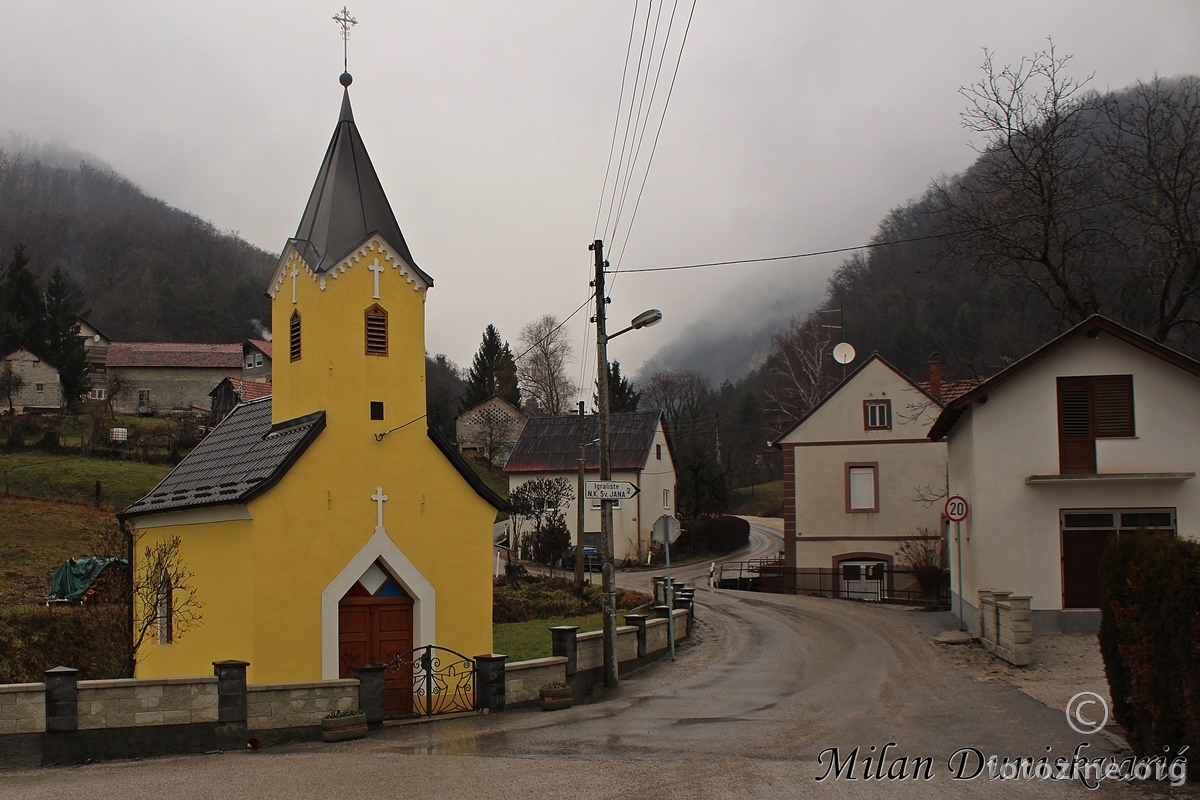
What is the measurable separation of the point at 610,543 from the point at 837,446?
75.2ft

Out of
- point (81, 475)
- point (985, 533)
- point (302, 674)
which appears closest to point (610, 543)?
point (302, 674)

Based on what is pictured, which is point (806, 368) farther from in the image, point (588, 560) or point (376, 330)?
point (376, 330)

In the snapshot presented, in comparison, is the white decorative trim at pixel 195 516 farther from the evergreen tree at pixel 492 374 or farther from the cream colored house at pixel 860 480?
the evergreen tree at pixel 492 374

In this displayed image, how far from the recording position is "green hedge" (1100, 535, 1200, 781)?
29.2 ft

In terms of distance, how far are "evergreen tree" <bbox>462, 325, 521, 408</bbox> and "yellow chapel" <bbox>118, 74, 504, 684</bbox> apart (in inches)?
2756

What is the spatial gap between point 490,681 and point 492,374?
77708 mm

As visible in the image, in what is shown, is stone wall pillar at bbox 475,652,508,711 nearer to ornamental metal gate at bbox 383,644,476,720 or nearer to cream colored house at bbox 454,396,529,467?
ornamental metal gate at bbox 383,644,476,720

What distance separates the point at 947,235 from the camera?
84.2ft

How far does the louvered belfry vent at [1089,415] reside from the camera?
71.8ft

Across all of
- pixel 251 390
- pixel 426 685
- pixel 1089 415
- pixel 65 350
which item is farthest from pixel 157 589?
pixel 65 350

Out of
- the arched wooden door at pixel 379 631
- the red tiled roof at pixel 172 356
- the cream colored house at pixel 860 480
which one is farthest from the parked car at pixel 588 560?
the red tiled roof at pixel 172 356

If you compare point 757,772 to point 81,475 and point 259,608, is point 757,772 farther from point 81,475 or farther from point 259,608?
point 81,475

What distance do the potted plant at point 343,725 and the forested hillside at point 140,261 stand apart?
316ft

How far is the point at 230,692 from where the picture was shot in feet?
46.1
